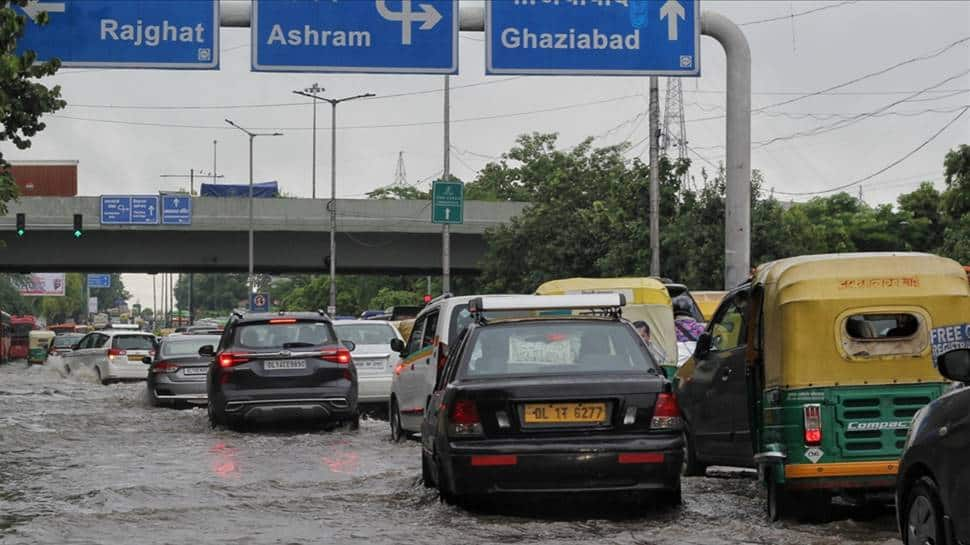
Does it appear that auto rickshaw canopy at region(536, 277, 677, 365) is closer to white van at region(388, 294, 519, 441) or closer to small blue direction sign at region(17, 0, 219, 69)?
white van at region(388, 294, 519, 441)

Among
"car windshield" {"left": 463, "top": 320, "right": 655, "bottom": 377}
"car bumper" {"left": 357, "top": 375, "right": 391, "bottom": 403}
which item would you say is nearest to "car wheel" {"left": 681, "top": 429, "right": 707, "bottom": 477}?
"car windshield" {"left": 463, "top": 320, "right": 655, "bottom": 377}

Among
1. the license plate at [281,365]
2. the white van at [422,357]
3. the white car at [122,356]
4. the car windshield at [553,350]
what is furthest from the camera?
the white car at [122,356]

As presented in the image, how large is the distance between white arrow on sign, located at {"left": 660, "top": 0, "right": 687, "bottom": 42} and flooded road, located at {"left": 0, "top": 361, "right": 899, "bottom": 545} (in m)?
6.23

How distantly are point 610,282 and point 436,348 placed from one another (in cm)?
460

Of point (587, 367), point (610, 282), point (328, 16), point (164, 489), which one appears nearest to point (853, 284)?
point (587, 367)

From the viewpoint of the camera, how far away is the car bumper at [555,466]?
10320 millimetres

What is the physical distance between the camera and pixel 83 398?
107ft

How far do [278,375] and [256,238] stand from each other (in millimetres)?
43772

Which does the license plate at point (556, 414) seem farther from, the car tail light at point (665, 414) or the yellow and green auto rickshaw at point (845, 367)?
the yellow and green auto rickshaw at point (845, 367)

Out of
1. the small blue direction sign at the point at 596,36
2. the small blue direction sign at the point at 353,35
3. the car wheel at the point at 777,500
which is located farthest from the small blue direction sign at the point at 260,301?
the car wheel at the point at 777,500

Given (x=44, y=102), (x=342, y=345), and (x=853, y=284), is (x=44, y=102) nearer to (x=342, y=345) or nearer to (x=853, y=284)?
(x=342, y=345)

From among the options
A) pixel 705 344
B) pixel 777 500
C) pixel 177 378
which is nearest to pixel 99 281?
pixel 177 378

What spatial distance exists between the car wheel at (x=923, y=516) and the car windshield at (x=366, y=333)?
54.3 ft

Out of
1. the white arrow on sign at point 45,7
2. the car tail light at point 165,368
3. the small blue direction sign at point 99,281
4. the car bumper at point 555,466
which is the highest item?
the white arrow on sign at point 45,7
